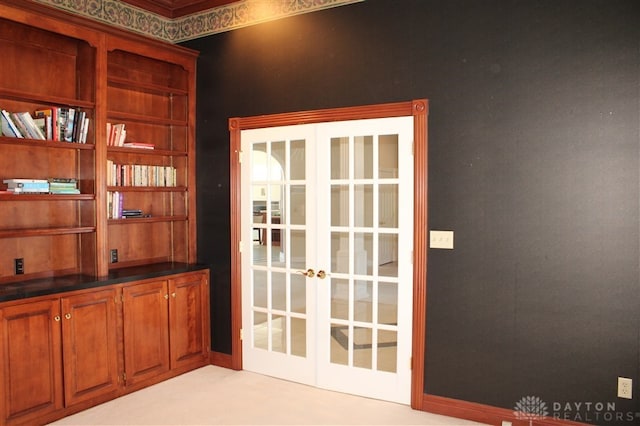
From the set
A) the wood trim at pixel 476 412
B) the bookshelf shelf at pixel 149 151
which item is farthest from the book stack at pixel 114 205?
the wood trim at pixel 476 412

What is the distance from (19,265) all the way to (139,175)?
1.19 m

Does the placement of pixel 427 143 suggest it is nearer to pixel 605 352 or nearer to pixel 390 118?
pixel 390 118

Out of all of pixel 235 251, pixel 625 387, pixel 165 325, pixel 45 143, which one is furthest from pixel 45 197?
pixel 625 387

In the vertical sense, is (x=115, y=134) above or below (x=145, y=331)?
above

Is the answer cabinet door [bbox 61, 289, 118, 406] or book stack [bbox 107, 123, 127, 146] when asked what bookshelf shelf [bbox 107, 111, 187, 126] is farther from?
cabinet door [bbox 61, 289, 118, 406]

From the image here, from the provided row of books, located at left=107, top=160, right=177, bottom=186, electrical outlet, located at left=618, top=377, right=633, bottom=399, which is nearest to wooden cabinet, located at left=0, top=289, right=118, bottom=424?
row of books, located at left=107, top=160, right=177, bottom=186

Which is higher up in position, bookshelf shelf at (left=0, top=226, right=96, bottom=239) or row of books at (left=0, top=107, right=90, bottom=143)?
row of books at (left=0, top=107, right=90, bottom=143)

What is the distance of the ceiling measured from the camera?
433cm

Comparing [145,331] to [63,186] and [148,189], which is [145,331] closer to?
[148,189]

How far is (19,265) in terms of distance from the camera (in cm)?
353

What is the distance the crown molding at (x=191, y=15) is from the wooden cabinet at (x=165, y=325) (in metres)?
2.34

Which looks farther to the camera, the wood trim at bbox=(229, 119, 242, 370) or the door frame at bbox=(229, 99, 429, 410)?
the wood trim at bbox=(229, 119, 242, 370)

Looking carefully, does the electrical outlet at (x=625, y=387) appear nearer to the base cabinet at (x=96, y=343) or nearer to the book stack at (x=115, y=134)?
the base cabinet at (x=96, y=343)

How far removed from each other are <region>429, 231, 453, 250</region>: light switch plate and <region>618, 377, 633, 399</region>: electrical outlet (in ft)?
4.28
